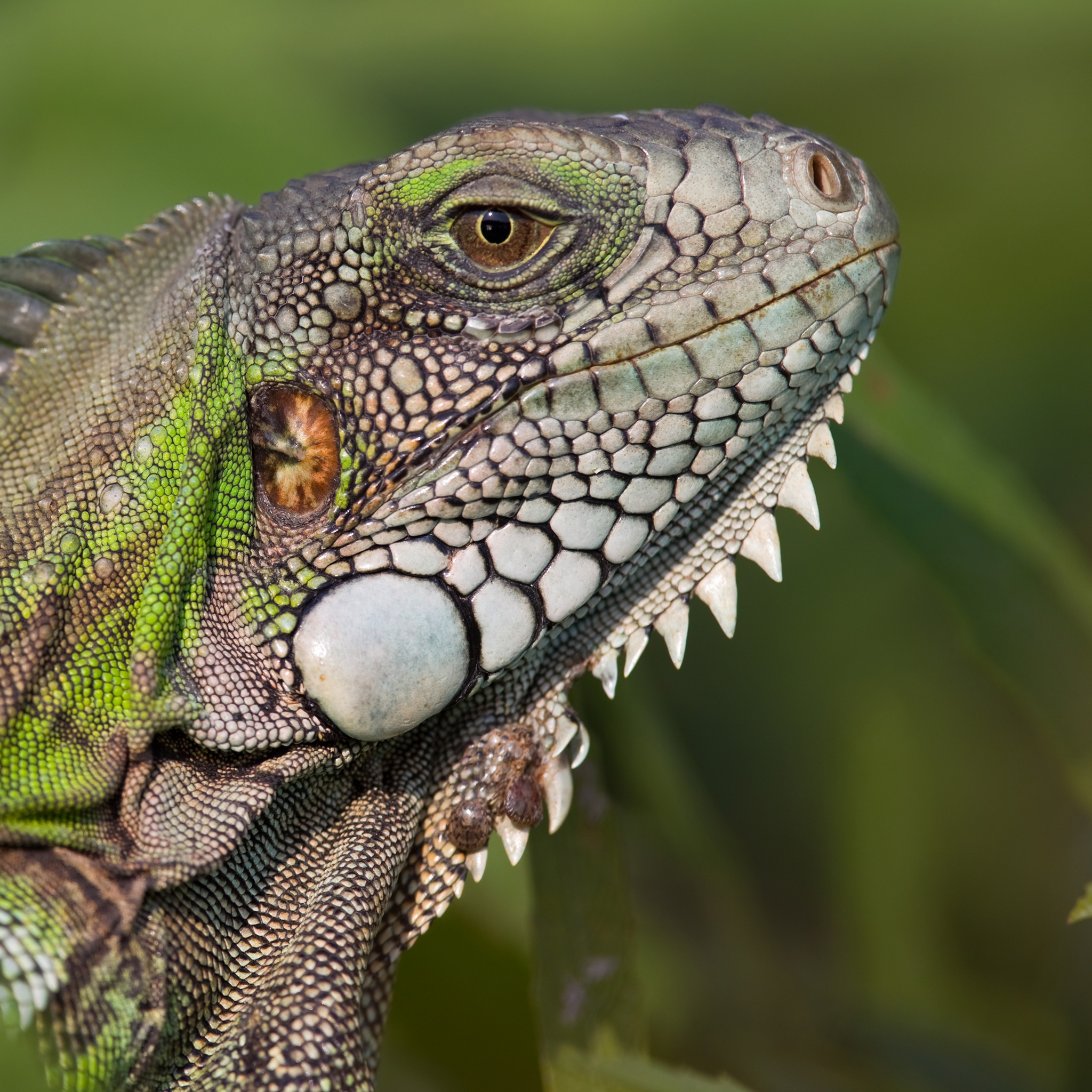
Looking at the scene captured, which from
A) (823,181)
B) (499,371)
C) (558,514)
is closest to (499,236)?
(499,371)

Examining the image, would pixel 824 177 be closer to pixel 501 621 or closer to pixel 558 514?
pixel 558 514

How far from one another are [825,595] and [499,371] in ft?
7.98

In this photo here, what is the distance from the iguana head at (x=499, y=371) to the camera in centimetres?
194

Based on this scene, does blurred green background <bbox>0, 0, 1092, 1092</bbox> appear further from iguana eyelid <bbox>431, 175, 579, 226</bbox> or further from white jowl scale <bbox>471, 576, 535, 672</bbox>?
iguana eyelid <bbox>431, 175, 579, 226</bbox>

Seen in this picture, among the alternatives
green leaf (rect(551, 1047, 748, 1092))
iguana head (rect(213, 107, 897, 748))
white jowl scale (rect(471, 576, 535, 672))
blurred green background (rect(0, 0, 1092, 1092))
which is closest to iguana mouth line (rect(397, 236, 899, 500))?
iguana head (rect(213, 107, 897, 748))

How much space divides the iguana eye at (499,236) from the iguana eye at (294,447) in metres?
0.39

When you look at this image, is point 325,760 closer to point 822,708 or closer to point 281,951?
point 281,951

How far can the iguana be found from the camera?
1.86 m

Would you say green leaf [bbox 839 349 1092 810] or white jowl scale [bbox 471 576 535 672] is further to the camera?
green leaf [bbox 839 349 1092 810]

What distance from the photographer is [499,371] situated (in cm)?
196

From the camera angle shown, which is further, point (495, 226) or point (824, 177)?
point (824, 177)

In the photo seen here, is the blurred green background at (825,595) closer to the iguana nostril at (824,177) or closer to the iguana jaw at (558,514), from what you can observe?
the iguana jaw at (558,514)

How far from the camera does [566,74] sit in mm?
4191

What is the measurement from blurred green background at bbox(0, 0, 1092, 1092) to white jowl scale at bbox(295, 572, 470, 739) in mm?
663
